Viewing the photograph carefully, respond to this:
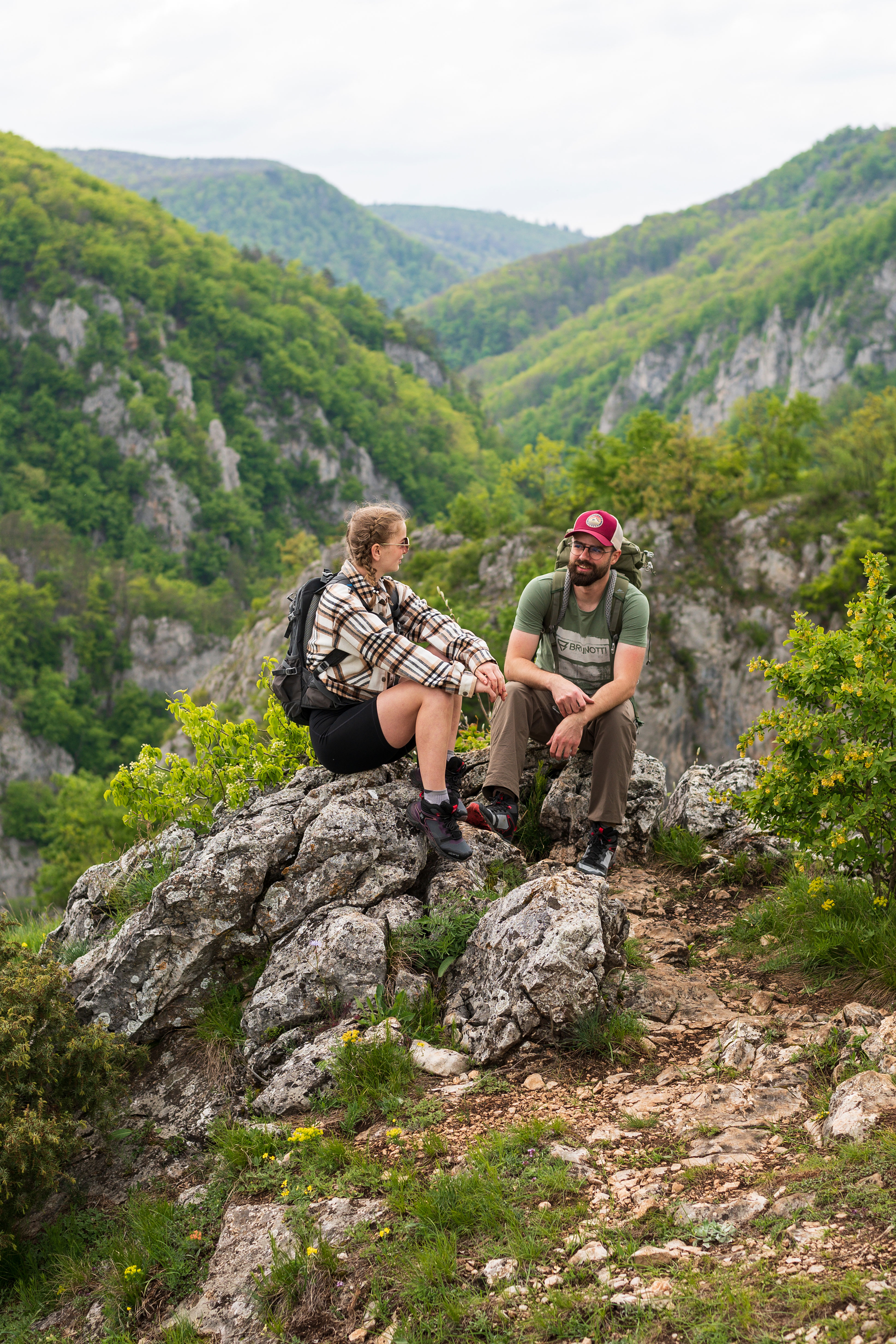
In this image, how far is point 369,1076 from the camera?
3.58 m

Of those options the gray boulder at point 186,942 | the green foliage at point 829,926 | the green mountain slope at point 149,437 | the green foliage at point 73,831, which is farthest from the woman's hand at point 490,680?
the green mountain slope at point 149,437

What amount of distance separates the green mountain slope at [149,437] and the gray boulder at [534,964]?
207 ft

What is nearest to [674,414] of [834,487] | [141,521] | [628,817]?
[141,521]

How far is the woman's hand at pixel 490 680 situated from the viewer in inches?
182

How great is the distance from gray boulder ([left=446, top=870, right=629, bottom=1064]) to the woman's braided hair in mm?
1773

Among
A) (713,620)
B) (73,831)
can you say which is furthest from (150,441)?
(713,620)

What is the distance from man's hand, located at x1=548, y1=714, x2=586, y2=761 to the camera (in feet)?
15.6

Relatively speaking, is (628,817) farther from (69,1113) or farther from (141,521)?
(141,521)

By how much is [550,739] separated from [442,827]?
0.90 meters

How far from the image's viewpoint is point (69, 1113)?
3.59 metres

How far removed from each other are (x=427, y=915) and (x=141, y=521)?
8845 cm

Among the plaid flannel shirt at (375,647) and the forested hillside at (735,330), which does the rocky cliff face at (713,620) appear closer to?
the plaid flannel shirt at (375,647)

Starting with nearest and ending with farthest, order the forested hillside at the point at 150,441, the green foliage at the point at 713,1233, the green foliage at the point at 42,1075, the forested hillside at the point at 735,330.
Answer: the green foliage at the point at 713,1233 < the green foliage at the point at 42,1075 < the forested hillside at the point at 150,441 < the forested hillside at the point at 735,330

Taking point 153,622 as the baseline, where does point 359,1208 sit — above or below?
above
